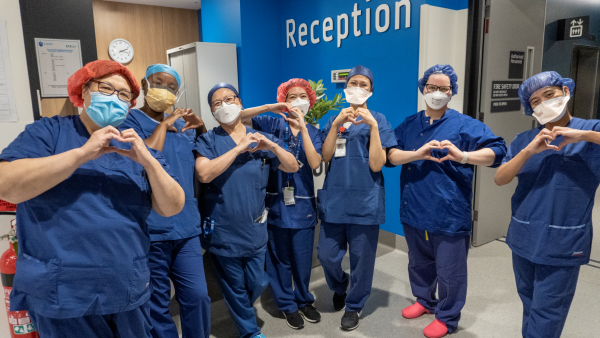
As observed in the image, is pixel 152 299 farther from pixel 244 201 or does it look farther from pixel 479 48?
pixel 479 48

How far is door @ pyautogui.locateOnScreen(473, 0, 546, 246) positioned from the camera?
3236 millimetres

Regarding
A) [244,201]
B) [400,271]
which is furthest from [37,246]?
[400,271]

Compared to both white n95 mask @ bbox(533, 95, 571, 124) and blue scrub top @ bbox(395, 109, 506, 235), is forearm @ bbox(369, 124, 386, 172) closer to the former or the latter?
blue scrub top @ bbox(395, 109, 506, 235)

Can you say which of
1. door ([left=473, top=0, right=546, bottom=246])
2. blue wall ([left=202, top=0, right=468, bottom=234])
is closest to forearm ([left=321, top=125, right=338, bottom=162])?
blue wall ([left=202, top=0, right=468, bottom=234])

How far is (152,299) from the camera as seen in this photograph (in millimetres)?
1767

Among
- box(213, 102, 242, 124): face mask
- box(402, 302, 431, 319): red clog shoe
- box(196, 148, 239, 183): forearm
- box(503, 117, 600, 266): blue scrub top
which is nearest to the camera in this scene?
box(503, 117, 600, 266): blue scrub top

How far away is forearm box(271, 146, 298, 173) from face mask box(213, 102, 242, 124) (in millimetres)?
263

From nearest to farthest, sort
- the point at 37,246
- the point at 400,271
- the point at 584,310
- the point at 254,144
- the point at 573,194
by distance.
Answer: the point at 37,246
the point at 573,194
the point at 254,144
the point at 584,310
the point at 400,271

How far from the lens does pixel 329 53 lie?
4.12m

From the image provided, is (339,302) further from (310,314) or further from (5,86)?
(5,86)

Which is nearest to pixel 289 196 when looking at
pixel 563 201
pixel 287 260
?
pixel 287 260

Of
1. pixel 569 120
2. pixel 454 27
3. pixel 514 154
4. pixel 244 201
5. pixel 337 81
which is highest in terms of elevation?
pixel 454 27

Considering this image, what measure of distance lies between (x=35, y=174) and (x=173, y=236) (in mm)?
746

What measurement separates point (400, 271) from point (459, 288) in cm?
102
